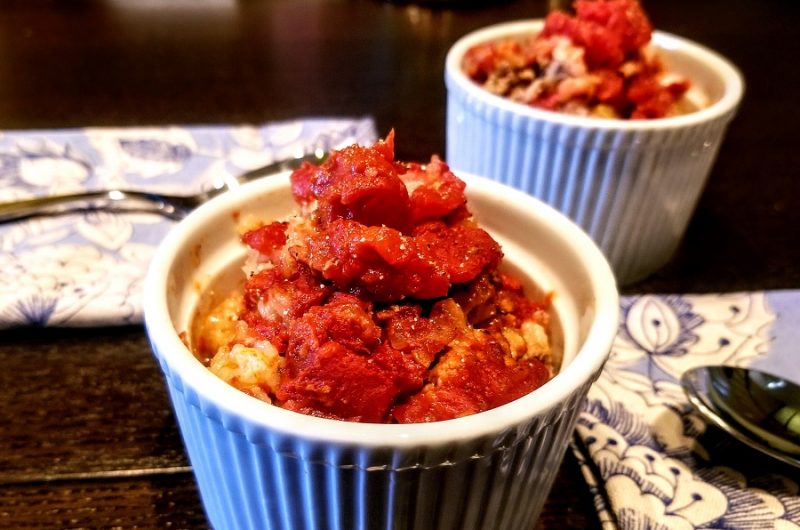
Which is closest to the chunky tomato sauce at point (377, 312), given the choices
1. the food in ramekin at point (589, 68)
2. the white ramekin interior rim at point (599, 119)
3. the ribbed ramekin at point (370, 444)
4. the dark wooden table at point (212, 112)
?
the ribbed ramekin at point (370, 444)

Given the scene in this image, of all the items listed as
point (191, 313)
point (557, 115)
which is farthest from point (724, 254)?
point (191, 313)

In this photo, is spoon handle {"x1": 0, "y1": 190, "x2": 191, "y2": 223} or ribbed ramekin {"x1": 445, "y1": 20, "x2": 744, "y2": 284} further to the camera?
spoon handle {"x1": 0, "y1": 190, "x2": 191, "y2": 223}

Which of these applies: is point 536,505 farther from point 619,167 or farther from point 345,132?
point 345,132

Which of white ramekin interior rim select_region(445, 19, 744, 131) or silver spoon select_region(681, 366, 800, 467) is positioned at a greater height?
white ramekin interior rim select_region(445, 19, 744, 131)

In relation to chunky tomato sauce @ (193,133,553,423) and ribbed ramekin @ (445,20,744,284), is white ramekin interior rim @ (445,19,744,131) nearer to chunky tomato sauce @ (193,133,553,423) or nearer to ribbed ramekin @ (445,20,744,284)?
ribbed ramekin @ (445,20,744,284)

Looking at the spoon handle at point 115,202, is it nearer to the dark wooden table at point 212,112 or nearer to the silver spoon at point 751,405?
the dark wooden table at point 212,112

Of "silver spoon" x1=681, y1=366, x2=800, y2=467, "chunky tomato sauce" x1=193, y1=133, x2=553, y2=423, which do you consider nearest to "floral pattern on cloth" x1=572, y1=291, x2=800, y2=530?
"silver spoon" x1=681, y1=366, x2=800, y2=467
